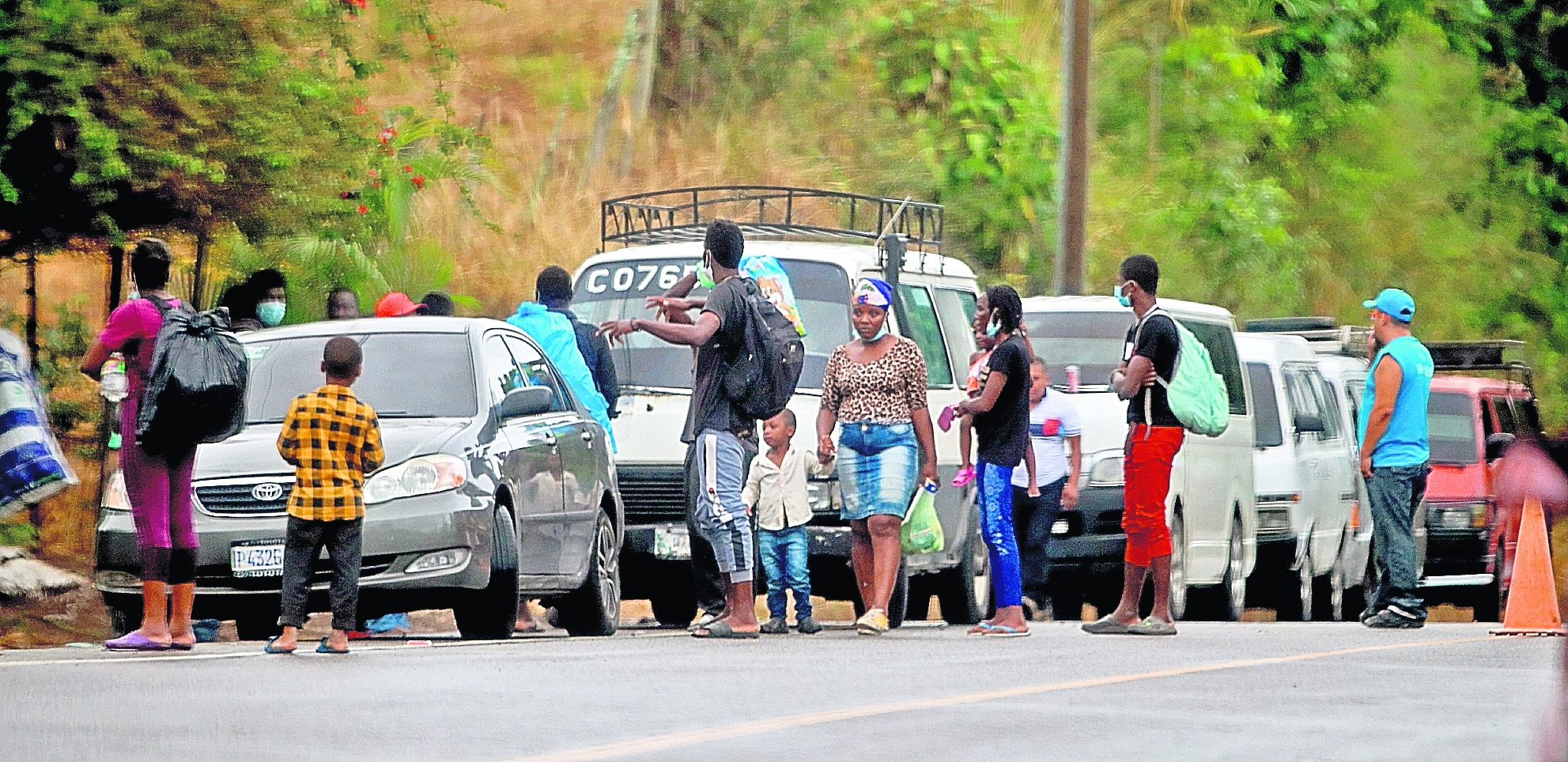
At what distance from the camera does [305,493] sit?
11125 millimetres

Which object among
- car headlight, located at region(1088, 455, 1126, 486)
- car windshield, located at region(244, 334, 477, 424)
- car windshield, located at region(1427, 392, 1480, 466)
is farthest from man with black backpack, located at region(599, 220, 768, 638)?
car windshield, located at region(1427, 392, 1480, 466)

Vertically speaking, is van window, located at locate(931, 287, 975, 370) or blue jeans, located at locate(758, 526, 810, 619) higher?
van window, located at locate(931, 287, 975, 370)

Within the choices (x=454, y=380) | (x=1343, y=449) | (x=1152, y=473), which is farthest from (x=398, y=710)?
(x=1343, y=449)

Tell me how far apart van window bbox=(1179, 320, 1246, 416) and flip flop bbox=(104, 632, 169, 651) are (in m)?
9.12

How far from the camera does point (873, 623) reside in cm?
1350

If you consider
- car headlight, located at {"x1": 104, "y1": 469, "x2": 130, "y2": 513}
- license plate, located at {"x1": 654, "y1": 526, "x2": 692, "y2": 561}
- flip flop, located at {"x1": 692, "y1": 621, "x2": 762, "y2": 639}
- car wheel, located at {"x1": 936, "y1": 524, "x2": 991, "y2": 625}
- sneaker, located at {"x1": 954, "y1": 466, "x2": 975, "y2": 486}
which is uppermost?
sneaker, located at {"x1": 954, "y1": 466, "x2": 975, "y2": 486}

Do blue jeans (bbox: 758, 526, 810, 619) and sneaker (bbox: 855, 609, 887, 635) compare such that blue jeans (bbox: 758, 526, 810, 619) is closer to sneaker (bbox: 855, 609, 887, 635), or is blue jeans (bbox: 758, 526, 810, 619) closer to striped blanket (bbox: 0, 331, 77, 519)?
sneaker (bbox: 855, 609, 887, 635)

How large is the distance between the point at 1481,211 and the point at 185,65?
27989mm

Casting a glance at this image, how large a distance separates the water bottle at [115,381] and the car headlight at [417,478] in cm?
120

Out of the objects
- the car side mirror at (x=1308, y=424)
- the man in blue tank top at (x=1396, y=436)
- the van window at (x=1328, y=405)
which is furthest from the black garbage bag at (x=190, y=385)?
the van window at (x=1328, y=405)

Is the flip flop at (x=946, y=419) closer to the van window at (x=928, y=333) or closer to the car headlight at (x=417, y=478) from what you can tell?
the van window at (x=928, y=333)

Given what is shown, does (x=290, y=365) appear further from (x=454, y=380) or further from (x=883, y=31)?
(x=883, y=31)

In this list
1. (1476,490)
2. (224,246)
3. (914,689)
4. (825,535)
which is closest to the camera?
(914,689)

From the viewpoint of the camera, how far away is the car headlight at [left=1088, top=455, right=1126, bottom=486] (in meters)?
17.2
